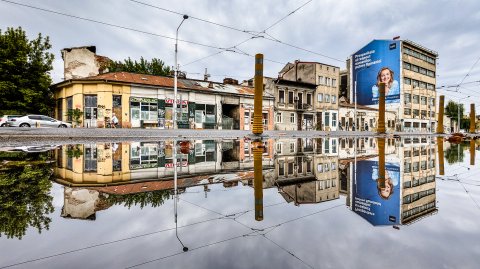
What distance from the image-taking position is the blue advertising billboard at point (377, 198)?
166cm

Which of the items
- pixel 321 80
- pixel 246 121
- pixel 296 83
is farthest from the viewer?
pixel 321 80

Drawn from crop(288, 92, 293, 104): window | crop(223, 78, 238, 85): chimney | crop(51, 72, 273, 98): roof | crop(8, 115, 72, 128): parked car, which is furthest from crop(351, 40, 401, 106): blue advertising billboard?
crop(8, 115, 72, 128): parked car

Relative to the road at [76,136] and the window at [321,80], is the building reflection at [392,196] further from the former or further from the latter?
the window at [321,80]

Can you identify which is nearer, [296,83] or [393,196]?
[393,196]

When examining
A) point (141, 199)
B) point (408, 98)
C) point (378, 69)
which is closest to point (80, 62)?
point (141, 199)

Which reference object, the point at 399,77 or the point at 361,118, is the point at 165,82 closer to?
the point at 361,118

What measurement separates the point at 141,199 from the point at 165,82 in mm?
26559

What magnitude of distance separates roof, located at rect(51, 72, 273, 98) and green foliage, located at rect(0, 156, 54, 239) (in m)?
23.4

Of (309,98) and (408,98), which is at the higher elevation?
(408,98)

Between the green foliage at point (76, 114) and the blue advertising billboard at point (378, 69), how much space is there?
1654 inches

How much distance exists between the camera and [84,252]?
108 cm

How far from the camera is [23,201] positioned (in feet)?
5.57

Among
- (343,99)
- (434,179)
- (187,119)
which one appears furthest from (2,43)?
(343,99)

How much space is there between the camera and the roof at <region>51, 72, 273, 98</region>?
78.8 ft
